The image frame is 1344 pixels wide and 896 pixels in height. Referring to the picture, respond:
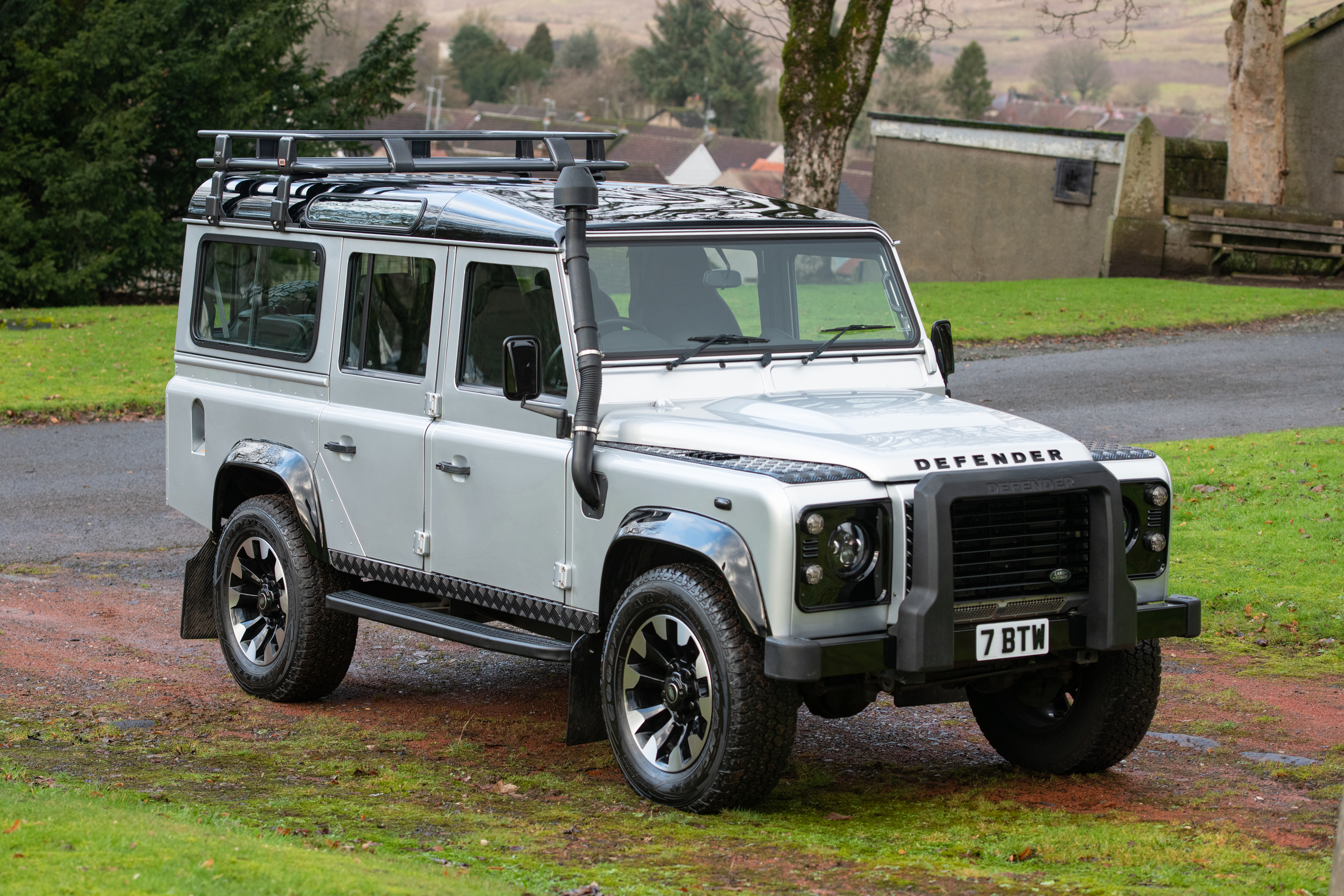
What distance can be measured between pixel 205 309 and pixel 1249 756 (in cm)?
528

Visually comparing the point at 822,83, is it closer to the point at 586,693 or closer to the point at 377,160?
the point at 377,160

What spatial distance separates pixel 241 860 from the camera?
13.9 feet

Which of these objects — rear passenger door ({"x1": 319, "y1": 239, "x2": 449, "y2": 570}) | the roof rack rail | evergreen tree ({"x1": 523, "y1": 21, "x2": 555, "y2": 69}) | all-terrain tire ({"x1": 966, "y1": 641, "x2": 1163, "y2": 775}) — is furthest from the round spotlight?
evergreen tree ({"x1": 523, "y1": 21, "x2": 555, "y2": 69})

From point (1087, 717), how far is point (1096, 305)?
1914 centimetres

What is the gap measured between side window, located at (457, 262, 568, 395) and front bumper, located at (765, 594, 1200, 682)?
1.55 m

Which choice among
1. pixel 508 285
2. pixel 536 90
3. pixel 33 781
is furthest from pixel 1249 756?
pixel 536 90

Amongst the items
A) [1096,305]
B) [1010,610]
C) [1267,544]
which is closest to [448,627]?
[1010,610]

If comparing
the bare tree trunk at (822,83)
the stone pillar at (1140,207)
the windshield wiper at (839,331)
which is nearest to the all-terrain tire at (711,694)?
the windshield wiper at (839,331)

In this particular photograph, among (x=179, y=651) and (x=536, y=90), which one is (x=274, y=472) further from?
(x=536, y=90)

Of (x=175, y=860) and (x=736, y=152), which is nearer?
(x=175, y=860)

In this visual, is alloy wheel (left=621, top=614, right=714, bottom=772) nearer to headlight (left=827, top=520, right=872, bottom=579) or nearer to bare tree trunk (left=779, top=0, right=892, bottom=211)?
headlight (left=827, top=520, right=872, bottom=579)

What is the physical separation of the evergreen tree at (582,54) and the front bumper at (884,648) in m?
151

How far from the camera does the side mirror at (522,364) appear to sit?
5633 mm

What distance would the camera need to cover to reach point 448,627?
6.26 metres
